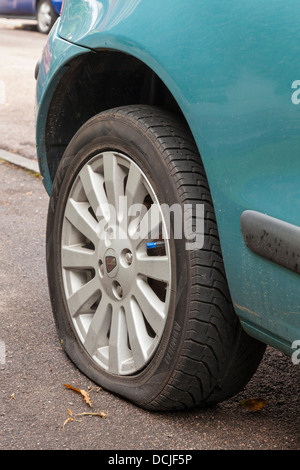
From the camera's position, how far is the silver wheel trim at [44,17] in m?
15.4

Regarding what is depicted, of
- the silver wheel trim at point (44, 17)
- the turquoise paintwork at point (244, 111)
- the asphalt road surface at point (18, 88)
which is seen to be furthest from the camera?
the silver wheel trim at point (44, 17)

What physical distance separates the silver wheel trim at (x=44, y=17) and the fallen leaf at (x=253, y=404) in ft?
45.3

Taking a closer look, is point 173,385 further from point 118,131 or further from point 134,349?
point 118,131

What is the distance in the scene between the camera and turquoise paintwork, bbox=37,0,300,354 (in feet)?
5.90

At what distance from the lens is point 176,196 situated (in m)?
2.18

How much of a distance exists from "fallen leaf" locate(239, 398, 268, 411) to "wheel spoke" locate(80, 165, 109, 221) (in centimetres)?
73

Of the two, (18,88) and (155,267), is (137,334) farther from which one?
(18,88)

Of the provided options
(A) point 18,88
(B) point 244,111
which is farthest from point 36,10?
(B) point 244,111

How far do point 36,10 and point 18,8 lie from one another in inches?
23.3

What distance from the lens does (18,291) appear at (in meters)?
3.48

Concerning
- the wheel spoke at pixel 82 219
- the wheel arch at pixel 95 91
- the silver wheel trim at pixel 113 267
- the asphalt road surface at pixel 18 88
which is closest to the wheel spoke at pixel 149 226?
the silver wheel trim at pixel 113 267

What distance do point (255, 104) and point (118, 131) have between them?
2.20 ft

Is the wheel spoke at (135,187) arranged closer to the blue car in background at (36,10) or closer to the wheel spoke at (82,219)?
the wheel spoke at (82,219)

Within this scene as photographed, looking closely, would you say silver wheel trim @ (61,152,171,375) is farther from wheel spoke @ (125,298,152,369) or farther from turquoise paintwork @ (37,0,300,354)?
turquoise paintwork @ (37,0,300,354)
